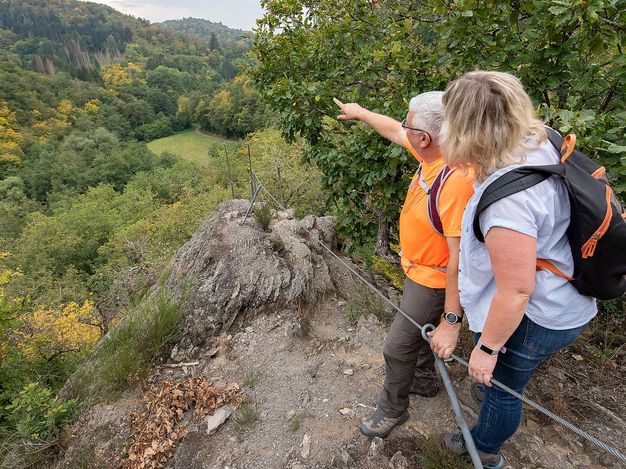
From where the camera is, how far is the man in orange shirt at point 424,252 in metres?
1.96

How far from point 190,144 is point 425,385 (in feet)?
240

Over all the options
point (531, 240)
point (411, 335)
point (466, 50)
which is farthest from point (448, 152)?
point (466, 50)

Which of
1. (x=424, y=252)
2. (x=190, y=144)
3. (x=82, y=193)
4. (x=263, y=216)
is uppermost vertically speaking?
(x=424, y=252)

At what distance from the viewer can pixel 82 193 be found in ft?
169

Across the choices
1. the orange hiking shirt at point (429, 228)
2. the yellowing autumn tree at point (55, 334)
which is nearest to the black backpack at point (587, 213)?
the orange hiking shirt at point (429, 228)

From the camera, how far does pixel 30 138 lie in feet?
207

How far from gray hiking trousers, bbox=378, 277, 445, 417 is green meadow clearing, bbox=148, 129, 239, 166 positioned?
58879mm

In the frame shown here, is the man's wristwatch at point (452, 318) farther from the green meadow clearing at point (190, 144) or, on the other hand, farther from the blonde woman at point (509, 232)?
the green meadow clearing at point (190, 144)

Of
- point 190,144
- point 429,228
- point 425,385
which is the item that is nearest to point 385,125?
point 429,228

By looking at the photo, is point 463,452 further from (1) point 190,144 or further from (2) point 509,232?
(1) point 190,144

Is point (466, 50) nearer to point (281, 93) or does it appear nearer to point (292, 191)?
point (281, 93)

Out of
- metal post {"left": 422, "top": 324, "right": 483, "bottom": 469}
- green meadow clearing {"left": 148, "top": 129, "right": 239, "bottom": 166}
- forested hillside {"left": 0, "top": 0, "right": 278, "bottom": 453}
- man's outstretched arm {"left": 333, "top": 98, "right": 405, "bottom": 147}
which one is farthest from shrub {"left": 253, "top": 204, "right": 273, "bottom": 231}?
green meadow clearing {"left": 148, "top": 129, "right": 239, "bottom": 166}

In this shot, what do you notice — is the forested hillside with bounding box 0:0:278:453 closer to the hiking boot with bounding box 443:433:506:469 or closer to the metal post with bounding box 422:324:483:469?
the hiking boot with bounding box 443:433:506:469

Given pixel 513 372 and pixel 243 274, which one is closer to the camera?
pixel 513 372
